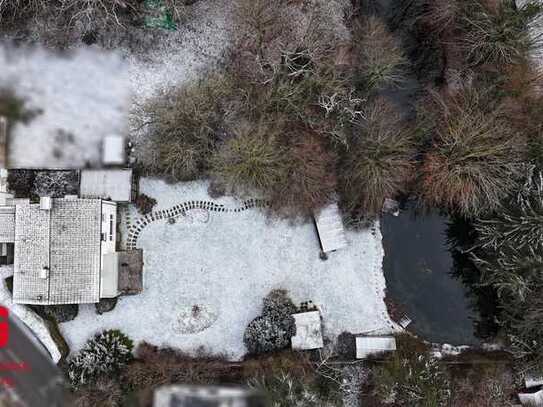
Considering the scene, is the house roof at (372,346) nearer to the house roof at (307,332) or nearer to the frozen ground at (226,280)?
the frozen ground at (226,280)

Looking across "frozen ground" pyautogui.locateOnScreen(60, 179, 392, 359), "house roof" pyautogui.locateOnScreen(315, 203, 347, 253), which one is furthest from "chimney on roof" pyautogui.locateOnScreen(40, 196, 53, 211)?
"house roof" pyautogui.locateOnScreen(315, 203, 347, 253)

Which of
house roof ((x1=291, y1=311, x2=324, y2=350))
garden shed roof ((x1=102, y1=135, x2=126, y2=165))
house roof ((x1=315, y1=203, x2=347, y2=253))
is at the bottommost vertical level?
house roof ((x1=291, y1=311, x2=324, y2=350))

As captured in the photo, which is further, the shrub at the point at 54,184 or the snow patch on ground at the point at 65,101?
the snow patch on ground at the point at 65,101

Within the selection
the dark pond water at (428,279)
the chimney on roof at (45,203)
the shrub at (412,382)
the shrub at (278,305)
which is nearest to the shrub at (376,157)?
the dark pond water at (428,279)

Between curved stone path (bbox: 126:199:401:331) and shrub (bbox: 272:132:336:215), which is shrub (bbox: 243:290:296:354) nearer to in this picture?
curved stone path (bbox: 126:199:401:331)

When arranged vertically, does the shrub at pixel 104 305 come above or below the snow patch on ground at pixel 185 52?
below

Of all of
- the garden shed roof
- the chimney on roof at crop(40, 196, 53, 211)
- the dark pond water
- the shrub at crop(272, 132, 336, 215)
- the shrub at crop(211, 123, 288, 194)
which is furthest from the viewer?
the dark pond water

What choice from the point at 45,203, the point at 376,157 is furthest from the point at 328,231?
the point at 45,203
